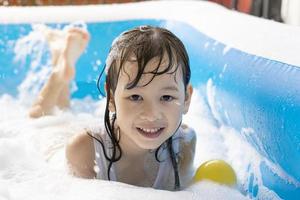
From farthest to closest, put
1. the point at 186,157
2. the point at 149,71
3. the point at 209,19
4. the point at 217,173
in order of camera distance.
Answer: the point at 209,19, the point at 186,157, the point at 217,173, the point at 149,71

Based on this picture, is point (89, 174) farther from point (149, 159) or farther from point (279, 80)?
point (279, 80)

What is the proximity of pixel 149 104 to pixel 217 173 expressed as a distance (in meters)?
0.34

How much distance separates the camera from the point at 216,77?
2.41 m

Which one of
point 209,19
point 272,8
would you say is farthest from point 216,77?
point 272,8

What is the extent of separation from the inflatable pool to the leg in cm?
8

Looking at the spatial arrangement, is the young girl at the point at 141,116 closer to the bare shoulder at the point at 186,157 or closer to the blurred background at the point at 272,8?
the bare shoulder at the point at 186,157

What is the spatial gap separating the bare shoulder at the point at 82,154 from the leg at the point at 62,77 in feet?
2.66

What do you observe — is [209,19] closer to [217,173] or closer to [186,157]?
[186,157]

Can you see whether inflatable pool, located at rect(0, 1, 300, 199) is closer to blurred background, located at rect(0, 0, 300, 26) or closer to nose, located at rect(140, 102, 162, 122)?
nose, located at rect(140, 102, 162, 122)

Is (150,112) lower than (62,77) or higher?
higher

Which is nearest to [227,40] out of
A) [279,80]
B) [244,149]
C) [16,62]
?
[244,149]

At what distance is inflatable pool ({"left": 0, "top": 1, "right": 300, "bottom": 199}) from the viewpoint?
165 cm

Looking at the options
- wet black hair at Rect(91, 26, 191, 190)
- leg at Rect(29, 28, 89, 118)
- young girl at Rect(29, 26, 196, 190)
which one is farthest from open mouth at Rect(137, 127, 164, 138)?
leg at Rect(29, 28, 89, 118)

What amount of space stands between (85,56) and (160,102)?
5.87 ft
